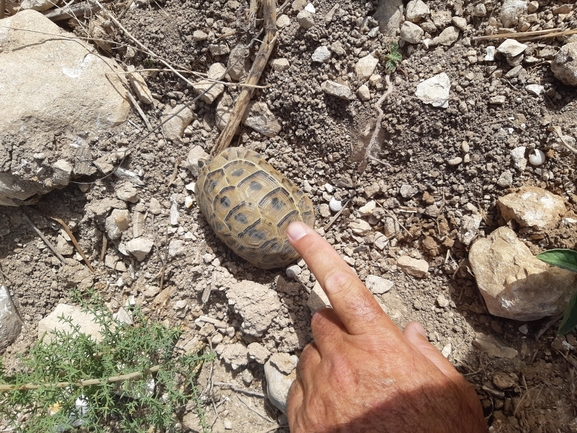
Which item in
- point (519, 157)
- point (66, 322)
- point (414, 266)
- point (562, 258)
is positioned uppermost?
point (519, 157)

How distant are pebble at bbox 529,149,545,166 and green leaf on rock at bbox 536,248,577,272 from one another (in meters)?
0.47

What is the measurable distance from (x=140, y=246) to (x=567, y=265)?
1943 mm

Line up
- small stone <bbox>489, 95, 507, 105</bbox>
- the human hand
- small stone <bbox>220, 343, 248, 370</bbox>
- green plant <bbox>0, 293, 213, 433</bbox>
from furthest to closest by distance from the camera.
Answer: small stone <bbox>220, 343, 248, 370</bbox>, small stone <bbox>489, 95, 507, 105</bbox>, green plant <bbox>0, 293, 213, 433</bbox>, the human hand

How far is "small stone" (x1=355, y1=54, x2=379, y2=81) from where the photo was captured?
6.47 ft

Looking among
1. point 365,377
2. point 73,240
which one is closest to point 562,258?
point 365,377

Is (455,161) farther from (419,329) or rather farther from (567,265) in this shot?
(419,329)

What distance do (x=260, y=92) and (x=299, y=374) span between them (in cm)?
142

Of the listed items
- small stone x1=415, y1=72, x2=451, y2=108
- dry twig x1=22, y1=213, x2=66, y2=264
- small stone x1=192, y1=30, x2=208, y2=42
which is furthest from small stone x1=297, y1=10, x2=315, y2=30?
dry twig x1=22, y1=213, x2=66, y2=264

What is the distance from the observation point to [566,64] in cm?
168

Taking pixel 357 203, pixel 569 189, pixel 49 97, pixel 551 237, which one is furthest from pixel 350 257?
pixel 49 97

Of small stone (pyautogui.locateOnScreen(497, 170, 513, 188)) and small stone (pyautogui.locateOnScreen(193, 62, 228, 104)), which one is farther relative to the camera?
small stone (pyautogui.locateOnScreen(193, 62, 228, 104))

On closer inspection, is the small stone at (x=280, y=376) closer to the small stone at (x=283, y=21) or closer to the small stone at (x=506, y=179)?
the small stone at (x=506, y=179)

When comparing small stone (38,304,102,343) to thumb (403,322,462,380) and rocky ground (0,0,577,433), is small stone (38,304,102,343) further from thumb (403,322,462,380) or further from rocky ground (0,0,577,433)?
thumb (403,322,462,380)

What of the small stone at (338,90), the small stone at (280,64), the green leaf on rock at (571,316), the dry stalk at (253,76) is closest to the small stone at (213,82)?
the dry stalk at (253,76)
